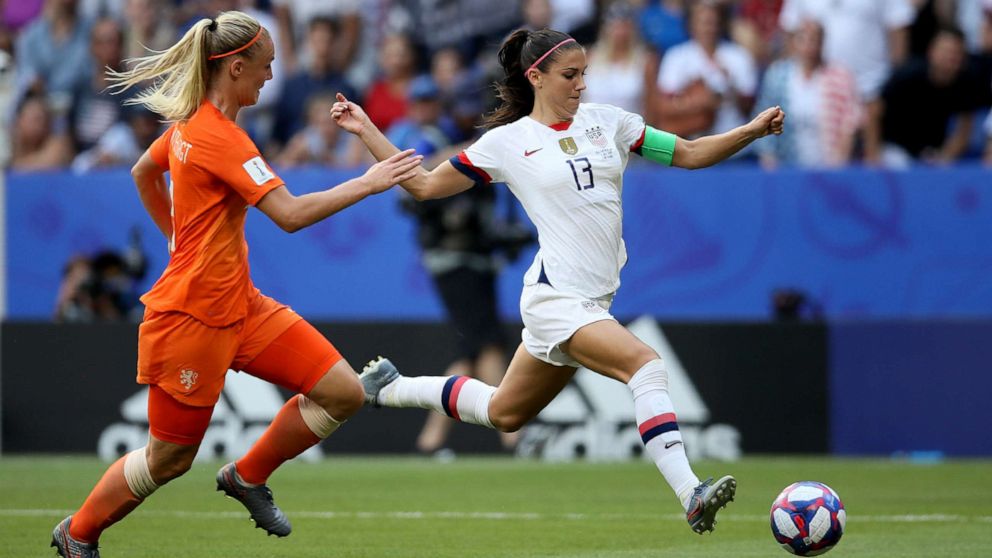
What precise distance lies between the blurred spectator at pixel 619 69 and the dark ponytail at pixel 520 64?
7.08 meters

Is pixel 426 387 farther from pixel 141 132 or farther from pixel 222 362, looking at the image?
pixel 141 132

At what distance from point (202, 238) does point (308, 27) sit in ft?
33.6

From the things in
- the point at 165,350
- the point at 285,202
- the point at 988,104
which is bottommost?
the point at 988,104

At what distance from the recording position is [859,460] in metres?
13.2

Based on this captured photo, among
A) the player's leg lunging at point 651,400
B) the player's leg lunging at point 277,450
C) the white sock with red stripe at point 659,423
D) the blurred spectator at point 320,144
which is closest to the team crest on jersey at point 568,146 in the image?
the player's leg lunging at point 651,400

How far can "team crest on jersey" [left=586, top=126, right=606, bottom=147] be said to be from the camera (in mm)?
7871

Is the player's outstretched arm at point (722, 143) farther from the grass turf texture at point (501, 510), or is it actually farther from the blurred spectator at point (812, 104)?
the blurred spectator at point (812, 104)

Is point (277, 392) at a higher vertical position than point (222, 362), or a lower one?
lower

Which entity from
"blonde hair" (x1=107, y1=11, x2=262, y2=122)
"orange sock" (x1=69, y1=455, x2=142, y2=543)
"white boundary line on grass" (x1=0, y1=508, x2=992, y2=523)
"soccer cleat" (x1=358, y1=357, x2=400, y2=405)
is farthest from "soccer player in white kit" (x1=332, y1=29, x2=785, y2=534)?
"orange sock" (x1=69, y1=455, x2=142, y2=543)

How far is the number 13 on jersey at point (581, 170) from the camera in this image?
775cm

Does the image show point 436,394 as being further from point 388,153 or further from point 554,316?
point 388,153

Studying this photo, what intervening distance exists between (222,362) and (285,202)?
2.57ft

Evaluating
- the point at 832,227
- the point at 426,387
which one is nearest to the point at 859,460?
the point at 832,227

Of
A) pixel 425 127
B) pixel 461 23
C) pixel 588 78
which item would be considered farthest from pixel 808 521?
pixel 461 23
